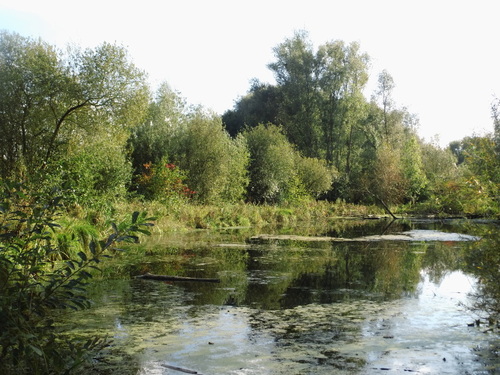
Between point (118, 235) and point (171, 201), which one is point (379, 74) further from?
point (118, 235)

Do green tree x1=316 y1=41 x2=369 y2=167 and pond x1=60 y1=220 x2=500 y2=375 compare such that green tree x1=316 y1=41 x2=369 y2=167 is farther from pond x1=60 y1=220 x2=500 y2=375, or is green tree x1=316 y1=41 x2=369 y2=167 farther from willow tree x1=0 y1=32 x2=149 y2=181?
pond x1=60 y1=220 x2=500 y2=375

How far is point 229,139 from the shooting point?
124ft

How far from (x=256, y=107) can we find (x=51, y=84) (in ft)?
105

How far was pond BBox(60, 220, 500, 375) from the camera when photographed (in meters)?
5.33

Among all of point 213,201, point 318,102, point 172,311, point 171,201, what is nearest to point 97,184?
point 171,201

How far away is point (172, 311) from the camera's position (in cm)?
771

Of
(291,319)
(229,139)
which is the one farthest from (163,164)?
(291,319)

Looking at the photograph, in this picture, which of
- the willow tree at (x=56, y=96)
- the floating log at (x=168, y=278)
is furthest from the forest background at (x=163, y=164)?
the floating log at (x=168, y=278)

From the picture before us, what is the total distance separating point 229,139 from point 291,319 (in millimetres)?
31058

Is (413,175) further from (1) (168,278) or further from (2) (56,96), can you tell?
(1) (168,278)

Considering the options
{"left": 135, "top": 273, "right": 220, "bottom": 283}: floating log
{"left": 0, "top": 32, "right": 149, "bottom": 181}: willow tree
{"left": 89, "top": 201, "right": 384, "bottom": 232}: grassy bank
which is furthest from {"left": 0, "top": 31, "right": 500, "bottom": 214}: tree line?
{"left": 135, "top": 273, "right": 220, "bottom": 283}: floating log

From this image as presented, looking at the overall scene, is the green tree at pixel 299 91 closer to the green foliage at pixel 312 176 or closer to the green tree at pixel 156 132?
the green foliage at pixel 312 176

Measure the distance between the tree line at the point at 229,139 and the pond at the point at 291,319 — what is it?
71.1 inches

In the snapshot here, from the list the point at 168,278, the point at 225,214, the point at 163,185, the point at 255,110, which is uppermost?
the point at 255,110
